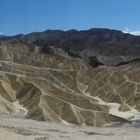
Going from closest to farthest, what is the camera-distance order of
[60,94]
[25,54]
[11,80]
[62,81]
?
[60,94] < [11,80] < [62,81] < [25,54]

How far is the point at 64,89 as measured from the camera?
99875 millimetres

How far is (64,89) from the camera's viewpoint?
99875 mm

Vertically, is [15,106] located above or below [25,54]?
below

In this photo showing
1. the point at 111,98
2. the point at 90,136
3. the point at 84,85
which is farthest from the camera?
the point at 84,85

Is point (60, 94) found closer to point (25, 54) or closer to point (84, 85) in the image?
point (84, 85)

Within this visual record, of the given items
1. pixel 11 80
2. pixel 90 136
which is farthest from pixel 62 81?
pixel 90 136

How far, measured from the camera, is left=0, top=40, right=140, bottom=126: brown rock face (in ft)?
248

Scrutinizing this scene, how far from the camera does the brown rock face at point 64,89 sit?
7559 centimetres

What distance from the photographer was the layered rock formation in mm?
75531

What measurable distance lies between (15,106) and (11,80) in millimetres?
16974

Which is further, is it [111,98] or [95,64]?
[95,64]

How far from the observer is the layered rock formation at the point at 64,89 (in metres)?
75.5

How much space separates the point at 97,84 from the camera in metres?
118

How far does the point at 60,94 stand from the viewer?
90.2 metres
